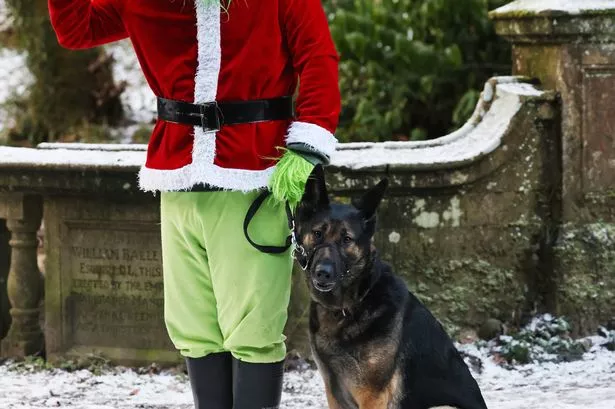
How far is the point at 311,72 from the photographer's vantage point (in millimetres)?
3660

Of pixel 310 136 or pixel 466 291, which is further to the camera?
pixel 466 291

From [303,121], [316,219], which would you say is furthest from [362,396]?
[303,121]

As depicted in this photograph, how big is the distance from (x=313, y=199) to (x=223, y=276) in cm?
37

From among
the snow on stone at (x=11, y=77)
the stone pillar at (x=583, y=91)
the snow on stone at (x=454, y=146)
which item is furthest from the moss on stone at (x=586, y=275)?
the snow on stone at (x=11, y=77)

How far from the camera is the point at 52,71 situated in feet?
34.1

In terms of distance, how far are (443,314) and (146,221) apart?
1483mm

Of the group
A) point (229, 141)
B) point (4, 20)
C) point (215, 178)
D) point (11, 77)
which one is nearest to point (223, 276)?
point (215, 178)

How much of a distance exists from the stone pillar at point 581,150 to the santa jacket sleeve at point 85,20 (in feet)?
8.49

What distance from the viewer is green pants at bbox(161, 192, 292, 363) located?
374cm

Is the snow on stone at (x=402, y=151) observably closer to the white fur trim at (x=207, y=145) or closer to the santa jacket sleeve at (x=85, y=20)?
the santa jacket sleeve at (x=85, y=20)

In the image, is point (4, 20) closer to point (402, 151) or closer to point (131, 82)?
point (131, 82)

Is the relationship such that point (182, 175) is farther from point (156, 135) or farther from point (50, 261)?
point (50, 261)

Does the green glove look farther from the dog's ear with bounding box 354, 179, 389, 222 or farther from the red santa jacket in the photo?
the dog's ear with bounding box 354, 179, 389, 222

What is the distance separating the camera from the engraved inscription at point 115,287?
559cm
